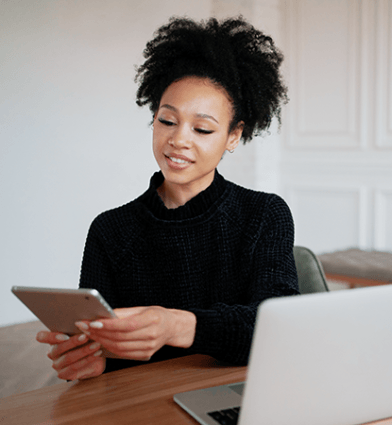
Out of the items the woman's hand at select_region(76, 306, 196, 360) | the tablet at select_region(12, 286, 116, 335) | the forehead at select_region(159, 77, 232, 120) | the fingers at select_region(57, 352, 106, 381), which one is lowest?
the fingers at select_region(57, 352, 106, 381)

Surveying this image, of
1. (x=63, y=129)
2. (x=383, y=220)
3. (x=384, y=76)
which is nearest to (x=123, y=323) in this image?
(x=63, y=129)

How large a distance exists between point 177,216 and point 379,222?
10.0 ft

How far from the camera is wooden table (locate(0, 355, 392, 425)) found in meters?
0.82

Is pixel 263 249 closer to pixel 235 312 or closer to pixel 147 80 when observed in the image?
pixel 235 312

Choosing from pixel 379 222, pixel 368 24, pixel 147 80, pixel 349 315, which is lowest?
pixel 379 222

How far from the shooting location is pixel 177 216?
53.5 inches

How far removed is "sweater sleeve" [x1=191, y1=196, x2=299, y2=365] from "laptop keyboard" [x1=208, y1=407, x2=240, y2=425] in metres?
0.24

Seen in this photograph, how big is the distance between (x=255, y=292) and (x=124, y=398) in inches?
18.1

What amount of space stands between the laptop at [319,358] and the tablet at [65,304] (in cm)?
27

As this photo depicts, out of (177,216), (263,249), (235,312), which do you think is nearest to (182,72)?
(177,216)

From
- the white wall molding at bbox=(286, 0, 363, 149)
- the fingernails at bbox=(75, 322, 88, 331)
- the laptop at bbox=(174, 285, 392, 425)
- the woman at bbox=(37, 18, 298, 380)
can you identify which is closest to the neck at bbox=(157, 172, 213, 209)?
the woman at bbox=(37, 18, 298, 380)

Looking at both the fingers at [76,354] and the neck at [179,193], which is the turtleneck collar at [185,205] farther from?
the fingers at [76,354]

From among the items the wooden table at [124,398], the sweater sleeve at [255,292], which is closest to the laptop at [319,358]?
the wooden table at [124,398]

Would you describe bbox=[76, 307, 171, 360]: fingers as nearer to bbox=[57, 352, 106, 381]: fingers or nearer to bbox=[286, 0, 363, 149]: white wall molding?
bbox=[57, 352, 106, 381]: fingers
